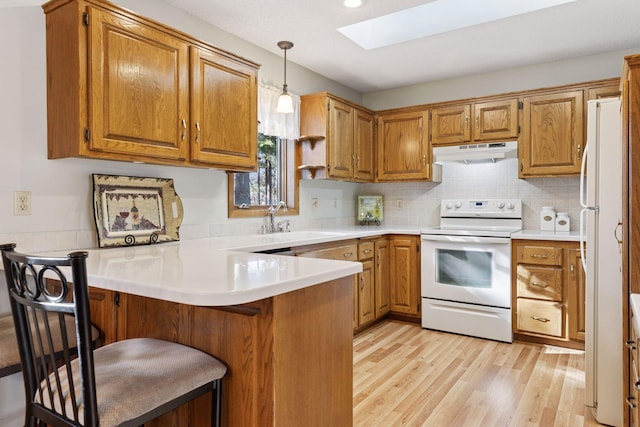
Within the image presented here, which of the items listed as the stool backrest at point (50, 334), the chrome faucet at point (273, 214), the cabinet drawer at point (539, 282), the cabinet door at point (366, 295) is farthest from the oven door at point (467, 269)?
the stool backrest at point (50, 334)

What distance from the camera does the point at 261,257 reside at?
5.88 ft

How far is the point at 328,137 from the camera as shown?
12.2 feet

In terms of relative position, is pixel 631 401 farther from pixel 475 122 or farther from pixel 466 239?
pixel 475 122

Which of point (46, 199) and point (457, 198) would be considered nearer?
point (46, 199)

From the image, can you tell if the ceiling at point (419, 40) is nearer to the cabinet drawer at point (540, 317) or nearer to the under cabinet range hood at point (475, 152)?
the under cabinet range hood at point (475, 152)

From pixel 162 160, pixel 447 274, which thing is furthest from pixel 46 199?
pixel 447 274

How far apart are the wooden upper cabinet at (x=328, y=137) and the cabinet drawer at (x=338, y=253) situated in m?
0.72

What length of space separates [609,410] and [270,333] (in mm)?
1967

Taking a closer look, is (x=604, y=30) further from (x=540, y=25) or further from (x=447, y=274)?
(x=447, y=274)

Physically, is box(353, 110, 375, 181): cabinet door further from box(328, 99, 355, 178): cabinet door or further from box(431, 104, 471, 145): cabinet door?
box(431, 104, 471, 145): cabinet door

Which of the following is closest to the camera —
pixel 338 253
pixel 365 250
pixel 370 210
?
pixel 338 253

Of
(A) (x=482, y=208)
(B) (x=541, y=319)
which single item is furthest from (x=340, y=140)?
(B) (x=541, y=319)

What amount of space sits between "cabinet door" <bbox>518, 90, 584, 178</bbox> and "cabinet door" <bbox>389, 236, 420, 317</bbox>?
46.4 inches

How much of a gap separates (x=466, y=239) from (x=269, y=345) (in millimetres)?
2702
